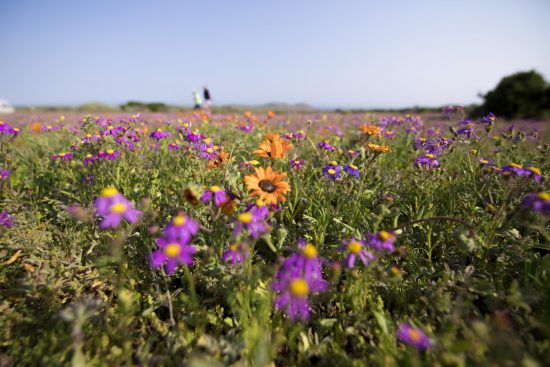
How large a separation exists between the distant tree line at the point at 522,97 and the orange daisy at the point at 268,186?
17.6 metres

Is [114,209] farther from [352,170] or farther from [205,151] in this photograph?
[352,170]

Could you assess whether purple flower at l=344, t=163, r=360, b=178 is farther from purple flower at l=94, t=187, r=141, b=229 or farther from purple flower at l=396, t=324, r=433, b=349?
purple flower at l=94, t=187, r=141, b=229

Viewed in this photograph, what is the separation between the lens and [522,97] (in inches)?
572

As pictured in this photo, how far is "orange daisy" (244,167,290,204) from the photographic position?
1857 millimetres

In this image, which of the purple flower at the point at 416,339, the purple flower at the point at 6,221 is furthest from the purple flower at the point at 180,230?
the purple flower at the point at 6,221

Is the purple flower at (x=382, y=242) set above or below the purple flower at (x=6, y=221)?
above

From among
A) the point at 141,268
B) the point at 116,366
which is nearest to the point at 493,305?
the point at 116,366

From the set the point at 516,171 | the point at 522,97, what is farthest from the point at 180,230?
the point at 522,97

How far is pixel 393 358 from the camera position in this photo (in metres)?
1.40

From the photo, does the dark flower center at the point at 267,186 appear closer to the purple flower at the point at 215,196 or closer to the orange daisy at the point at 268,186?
the orange daisy at the point at 268,186

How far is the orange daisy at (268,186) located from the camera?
186cm

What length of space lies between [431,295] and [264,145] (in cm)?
174

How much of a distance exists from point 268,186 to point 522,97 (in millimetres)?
19349

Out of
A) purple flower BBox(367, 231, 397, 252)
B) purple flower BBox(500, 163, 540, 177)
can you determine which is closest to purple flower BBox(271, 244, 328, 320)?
purple flower BBox(367, 231, 397, 252)
